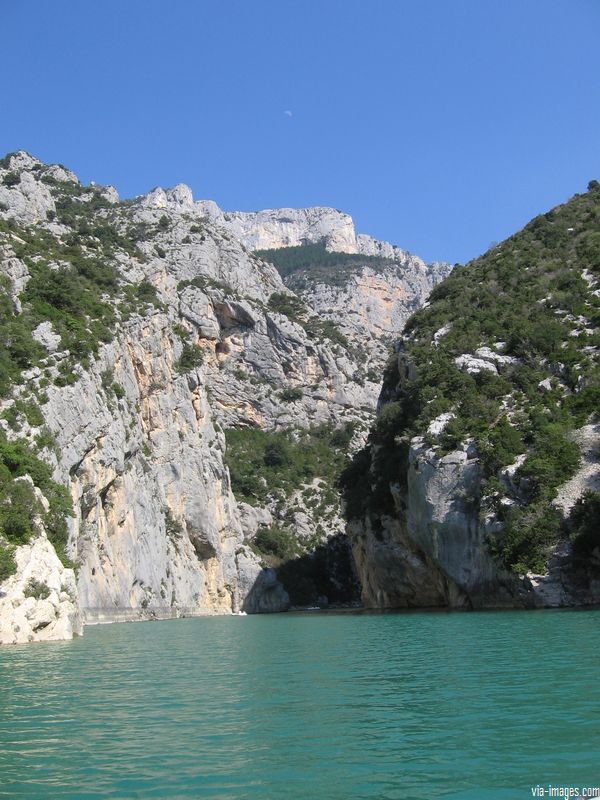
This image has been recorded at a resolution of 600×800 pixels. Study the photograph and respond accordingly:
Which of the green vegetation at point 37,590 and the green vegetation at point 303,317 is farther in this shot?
the green vegetation at point 303,317

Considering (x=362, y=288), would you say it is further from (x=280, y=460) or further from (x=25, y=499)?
(x=25, y=499)

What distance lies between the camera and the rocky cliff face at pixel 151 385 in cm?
5084

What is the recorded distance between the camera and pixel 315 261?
6649 inches

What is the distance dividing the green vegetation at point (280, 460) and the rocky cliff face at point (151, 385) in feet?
4.59

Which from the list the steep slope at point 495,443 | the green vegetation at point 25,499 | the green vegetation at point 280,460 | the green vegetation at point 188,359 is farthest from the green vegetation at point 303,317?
the green vegetation at point 25,499

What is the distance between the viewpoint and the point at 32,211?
8931cm

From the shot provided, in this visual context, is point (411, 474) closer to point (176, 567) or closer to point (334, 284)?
point (176, 567)

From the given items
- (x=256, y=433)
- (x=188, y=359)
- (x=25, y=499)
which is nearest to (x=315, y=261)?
(x=256, y=433)

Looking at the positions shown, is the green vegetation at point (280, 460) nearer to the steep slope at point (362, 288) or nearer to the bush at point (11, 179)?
the steep slope at point (362, 288)

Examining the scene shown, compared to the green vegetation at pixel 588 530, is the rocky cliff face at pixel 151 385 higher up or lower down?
higher up

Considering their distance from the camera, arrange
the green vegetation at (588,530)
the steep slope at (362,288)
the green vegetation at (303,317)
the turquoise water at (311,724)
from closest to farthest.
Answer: the turquoise water at (311,724) → the green vegetation at (588,530) → the green vegetation at (303,317) → the steep slope at (362,288)

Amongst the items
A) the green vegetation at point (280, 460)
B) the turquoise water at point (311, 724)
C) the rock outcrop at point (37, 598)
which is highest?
the green vegetation at point (280, 460)

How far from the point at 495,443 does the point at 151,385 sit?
1445 inches

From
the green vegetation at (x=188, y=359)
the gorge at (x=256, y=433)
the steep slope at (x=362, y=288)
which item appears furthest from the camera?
the steep slope at (x=362, y=288)
